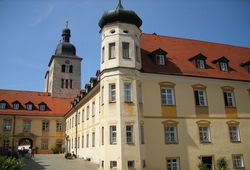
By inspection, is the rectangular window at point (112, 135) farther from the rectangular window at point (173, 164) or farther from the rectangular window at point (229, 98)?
the rectangular window at point (229, 98)

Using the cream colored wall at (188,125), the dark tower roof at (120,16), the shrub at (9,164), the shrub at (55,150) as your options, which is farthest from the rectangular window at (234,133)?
the shrub at (55,150)

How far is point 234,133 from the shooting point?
2381 centimetres

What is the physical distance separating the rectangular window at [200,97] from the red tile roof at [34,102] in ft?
110

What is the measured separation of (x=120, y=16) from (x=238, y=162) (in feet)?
54.1

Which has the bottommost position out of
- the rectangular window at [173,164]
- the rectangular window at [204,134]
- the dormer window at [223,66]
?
the rectangular window at [173,164]

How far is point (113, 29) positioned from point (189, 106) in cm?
940

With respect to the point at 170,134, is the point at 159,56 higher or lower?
higher

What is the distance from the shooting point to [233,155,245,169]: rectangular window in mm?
22766

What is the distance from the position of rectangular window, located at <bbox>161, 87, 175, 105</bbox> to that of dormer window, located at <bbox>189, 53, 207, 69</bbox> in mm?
4458

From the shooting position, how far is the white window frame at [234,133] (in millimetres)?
23573

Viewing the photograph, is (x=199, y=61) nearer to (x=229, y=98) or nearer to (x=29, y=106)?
(x=229, y=98)

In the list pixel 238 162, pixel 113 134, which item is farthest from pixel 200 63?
pixel 113 134

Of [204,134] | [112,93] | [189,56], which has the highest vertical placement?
[189,56]

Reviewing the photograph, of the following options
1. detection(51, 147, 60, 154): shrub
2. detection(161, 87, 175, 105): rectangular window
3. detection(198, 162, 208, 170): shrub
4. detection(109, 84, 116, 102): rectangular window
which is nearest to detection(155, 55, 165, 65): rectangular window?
detection(161, 87, 175, 105): rectangular window
